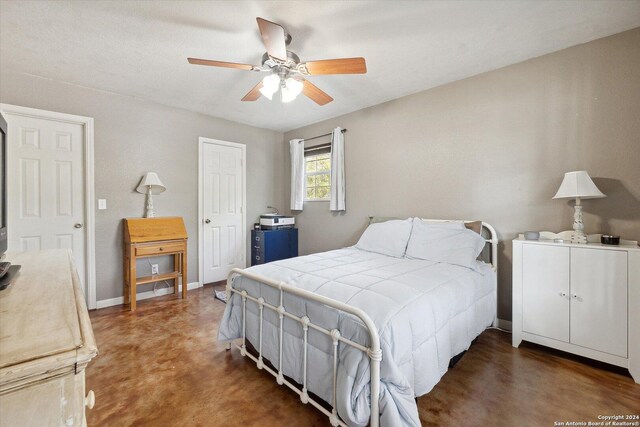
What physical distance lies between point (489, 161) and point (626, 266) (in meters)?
1.28

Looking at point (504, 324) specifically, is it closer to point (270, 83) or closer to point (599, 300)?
point (599, 300)

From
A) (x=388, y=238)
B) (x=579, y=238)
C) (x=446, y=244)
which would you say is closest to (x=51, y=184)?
(x=388, y=238)

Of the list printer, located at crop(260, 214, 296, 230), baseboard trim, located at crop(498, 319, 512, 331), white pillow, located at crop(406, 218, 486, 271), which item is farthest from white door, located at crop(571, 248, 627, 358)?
printer, located at crop(260, 214, 296, 230)

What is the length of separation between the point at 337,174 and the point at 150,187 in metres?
2.41

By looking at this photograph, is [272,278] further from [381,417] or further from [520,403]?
[520,403]

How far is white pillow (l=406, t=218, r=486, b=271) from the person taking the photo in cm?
235

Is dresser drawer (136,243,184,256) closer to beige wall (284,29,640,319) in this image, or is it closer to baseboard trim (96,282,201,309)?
baseboard trim (96,282,201,309)

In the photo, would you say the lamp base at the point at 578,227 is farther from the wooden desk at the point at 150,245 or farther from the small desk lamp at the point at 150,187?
the small desk lamp at the point at 150,187

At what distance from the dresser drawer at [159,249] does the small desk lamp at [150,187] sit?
421mm

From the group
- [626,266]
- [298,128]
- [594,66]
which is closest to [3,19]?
[298,128]

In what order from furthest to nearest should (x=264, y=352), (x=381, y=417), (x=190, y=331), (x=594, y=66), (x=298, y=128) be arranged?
(x=298, y=128), (x=190, y=331), (x=594, y=66), (x=264, y=352), (x=381, y=417)

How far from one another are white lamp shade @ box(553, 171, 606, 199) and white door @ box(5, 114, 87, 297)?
4620mm

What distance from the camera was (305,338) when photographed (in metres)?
1.57

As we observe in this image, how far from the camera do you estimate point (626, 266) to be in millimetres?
1893
